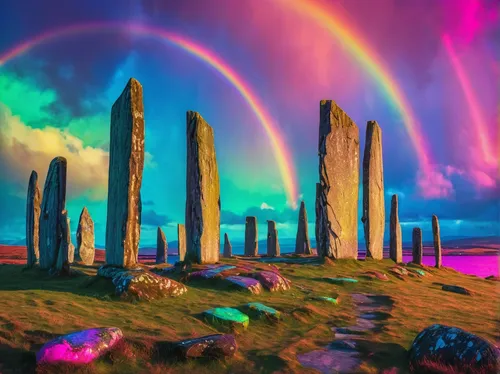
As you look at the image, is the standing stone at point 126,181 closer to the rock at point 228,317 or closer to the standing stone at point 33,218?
the rock at point 228,317

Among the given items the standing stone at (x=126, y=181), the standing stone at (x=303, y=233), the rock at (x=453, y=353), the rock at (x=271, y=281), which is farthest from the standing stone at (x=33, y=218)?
the standing stone at (x=303, y=233)

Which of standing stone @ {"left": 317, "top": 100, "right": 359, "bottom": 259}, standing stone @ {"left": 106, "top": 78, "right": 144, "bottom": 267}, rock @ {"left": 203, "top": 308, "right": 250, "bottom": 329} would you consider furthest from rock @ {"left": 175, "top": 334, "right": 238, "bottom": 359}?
standing stone @ {"left": 317, "top": 100, "right": 359, "bottom": 259}

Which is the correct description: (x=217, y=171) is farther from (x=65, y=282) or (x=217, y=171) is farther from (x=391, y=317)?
(x=391, y=317)

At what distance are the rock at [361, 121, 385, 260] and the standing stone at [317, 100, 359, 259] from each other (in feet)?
3.71

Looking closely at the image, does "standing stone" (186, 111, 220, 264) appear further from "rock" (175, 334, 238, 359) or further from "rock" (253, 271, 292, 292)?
"rock" (175, 334, 238, 359)

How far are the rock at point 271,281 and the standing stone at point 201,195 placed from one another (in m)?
3.31

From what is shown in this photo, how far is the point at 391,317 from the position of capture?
339 inches

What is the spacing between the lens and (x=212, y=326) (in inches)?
269

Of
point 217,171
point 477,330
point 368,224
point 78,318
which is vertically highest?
point 217,171

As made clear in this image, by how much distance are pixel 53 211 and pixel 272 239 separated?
1731 centimetres

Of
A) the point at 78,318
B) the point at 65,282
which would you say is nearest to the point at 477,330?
the point at 78,318

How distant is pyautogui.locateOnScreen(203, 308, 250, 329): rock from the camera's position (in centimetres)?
684

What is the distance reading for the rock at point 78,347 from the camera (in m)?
4.75

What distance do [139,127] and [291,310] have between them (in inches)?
225
